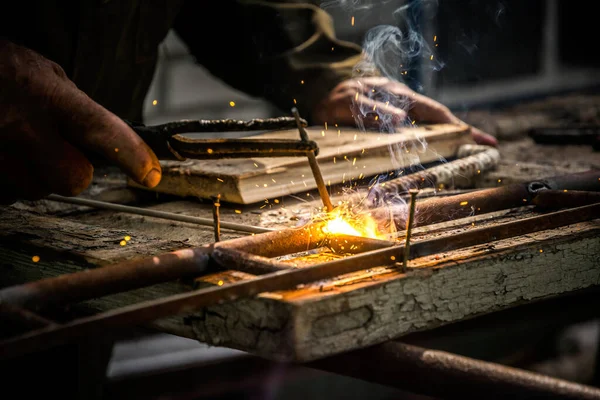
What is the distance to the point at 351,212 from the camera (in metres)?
1.59

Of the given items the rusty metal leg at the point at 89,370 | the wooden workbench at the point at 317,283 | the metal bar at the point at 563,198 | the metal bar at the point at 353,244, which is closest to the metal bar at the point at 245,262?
the wooden workbench at the point at 317,283

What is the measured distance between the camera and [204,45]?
2.86 m

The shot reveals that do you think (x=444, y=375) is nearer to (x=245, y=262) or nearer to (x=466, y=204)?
(x=245, y=262)

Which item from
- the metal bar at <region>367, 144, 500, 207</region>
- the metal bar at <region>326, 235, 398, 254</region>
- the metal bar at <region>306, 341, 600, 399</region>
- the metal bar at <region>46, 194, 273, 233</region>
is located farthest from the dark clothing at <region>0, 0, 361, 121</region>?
the metal bar at <region>306, 341, 600, 399</region>

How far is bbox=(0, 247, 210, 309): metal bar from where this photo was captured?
1080mm

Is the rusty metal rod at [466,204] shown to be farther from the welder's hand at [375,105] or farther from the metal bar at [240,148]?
the welder's hand at [375,105]

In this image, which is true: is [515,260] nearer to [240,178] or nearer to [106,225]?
[240,178]

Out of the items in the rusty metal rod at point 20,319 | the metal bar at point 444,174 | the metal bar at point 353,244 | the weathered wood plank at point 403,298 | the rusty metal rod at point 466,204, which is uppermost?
the metal bar at point 444,174

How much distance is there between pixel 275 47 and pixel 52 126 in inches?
54.2

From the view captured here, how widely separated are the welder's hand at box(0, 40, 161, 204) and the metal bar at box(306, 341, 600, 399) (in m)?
0.60

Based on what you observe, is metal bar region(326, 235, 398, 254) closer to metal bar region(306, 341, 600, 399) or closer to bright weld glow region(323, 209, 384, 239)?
bright weld glow region(323, 209, 384, 239)

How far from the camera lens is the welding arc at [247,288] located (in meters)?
0.94

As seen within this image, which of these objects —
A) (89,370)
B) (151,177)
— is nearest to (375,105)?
(151,177)

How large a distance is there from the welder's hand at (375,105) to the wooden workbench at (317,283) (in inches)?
26.5
